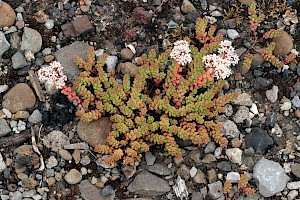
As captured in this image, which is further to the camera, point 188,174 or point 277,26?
point 277,26

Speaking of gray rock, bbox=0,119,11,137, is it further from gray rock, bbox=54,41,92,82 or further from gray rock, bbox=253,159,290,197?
gray rock, bbox=253,159,290,197

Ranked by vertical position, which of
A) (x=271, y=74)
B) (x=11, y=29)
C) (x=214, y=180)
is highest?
(x=11, y=29)

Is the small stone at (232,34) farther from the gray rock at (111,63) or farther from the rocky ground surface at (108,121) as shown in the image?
the gray rock at (111,63)

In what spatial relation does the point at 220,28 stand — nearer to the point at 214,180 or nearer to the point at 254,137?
the point at 254,137

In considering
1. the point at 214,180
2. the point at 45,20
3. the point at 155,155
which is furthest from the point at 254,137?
the point at 45,20

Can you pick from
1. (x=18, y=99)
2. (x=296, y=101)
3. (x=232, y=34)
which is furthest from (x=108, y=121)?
(x=296, y=101)

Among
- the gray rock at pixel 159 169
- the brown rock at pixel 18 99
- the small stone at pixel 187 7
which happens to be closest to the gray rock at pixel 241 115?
the gray rock at pixel 159 169

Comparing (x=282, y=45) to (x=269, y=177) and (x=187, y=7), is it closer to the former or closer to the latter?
(x=187, y=7)
